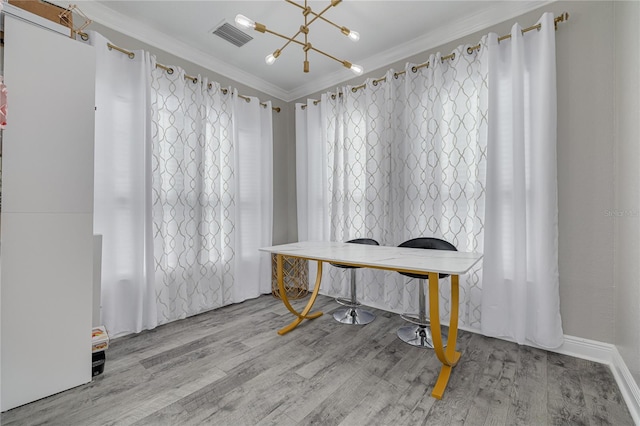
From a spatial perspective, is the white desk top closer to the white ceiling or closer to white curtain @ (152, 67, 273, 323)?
white curtain @ (152, 67, 273, 323)

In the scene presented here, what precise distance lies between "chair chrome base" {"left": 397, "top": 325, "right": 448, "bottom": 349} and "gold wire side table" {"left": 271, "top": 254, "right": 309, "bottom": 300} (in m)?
1.43

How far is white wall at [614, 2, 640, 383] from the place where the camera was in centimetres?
152

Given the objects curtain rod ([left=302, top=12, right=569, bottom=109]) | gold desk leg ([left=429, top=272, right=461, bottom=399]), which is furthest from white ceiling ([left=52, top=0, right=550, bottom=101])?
gold desk leg ([left=429, top=272, right=461, bottom=399])

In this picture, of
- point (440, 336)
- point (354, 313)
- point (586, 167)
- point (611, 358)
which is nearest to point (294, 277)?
point (354, 313)

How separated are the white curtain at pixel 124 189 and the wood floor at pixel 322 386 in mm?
295

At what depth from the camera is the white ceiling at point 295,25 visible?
A: 2262 mm

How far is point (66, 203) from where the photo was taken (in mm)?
1604

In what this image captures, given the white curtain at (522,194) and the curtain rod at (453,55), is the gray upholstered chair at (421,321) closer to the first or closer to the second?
the white curtain at (522,194)

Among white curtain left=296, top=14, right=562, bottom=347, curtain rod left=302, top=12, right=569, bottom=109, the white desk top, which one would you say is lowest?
the white desk top

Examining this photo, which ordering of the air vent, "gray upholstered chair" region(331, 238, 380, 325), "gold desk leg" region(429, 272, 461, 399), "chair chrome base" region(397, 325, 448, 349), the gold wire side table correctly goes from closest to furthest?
1. "gold desk leg" region(429, 272, 461, 399)
2. "chair chrome base" region(397, 325, 448, 349)
3. the air vent
4. "gray upholstered chair" region(331, 238, 380, 325)
5. the gold wire side table

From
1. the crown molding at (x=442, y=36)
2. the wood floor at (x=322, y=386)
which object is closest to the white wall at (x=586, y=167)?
the crown molding at (x=442, y=36)

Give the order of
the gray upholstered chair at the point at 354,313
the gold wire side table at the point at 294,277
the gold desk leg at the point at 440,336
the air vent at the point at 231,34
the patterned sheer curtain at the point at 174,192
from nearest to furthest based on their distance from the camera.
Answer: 1. the gold desk leg at the point at 440,336
2. the patterned sheer curtain at the point at 174,192
3. the air vent at the point at 231,34
4. the gray upholstered chair at the point at 354,313
5. the gold wire side table at the point at 294,277

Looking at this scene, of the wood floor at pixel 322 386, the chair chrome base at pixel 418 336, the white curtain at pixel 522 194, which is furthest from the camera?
the chair chrome base at pixel 418 336

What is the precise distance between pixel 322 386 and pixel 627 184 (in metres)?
2.22
